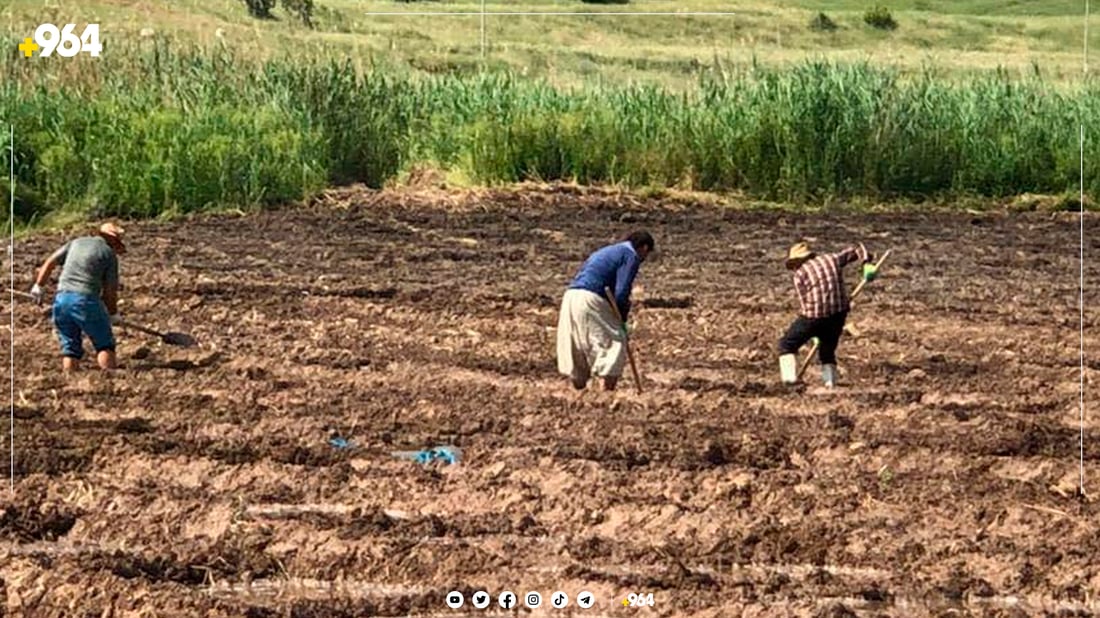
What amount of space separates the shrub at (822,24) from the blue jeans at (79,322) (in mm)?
34071

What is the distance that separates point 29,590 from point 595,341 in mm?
4475

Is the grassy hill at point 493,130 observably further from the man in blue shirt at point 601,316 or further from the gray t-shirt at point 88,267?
the man in blue shirt at point 601,316

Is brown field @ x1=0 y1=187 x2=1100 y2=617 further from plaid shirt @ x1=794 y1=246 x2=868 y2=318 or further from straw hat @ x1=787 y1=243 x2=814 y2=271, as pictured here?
straw hat @ x1=787 y1=243 x2=814 y2=271

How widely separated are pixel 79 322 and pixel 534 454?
3.50 metres

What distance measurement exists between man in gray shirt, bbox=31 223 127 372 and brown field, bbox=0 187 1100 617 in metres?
0.26

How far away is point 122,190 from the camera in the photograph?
1812cm

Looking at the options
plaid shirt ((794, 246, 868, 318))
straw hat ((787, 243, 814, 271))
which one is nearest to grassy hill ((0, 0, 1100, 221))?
straw hat ((787, 243, 814, 271))

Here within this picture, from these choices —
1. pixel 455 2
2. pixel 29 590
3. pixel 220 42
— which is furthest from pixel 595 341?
pixel 455 2

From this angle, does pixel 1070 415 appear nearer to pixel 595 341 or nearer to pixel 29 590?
pixel 595 341

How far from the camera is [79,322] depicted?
1030 cm

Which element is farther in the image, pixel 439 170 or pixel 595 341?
pixel 439 170

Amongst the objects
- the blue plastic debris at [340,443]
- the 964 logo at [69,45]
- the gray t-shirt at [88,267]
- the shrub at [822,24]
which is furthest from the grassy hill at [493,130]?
the shrub at [822,24]

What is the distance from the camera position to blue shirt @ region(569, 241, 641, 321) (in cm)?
1007

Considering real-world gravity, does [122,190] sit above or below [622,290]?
below
